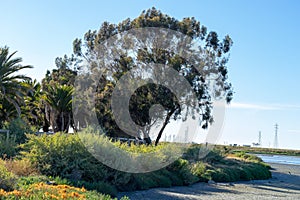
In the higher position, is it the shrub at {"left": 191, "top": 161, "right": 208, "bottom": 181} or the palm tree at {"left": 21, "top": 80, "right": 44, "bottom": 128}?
the palm tree at {"left": 21, "top": 80, "right": 44, "bottom": 128}

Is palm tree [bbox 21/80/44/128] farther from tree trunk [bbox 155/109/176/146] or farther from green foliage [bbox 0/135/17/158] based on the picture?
green foliage [bbox 0/135/17/158]

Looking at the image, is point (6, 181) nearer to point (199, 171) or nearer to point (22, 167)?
point (22, 167)

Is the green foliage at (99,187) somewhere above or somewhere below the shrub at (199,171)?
below

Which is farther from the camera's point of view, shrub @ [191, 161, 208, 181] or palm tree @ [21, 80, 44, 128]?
palm tree @ [21, 80, 44, 128]

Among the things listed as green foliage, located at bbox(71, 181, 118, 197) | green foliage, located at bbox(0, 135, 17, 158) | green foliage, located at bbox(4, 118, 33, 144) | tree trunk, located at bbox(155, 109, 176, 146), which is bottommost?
green foliage, located at bbox(71, 181, 118, 197)

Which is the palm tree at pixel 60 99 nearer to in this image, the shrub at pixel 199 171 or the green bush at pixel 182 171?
the shrub at pixel 199 171

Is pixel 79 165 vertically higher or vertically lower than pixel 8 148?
lower

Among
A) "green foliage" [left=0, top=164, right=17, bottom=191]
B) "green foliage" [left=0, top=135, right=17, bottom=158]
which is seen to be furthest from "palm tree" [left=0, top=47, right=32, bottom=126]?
"green foliage" [left=0, top=164, right=17, bottom=191]

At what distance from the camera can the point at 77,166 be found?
1426cm

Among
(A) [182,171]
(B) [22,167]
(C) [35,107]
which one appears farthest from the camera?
(C) [35,107]

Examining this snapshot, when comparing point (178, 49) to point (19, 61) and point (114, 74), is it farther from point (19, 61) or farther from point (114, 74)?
point (19, 61)

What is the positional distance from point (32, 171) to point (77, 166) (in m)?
1.39

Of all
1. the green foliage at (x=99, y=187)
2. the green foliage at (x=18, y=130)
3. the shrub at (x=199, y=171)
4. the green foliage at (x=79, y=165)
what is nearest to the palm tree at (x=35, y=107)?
the green foliage at (x=18, y=130)

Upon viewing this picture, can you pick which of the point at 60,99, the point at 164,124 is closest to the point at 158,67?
the point at 164,124
